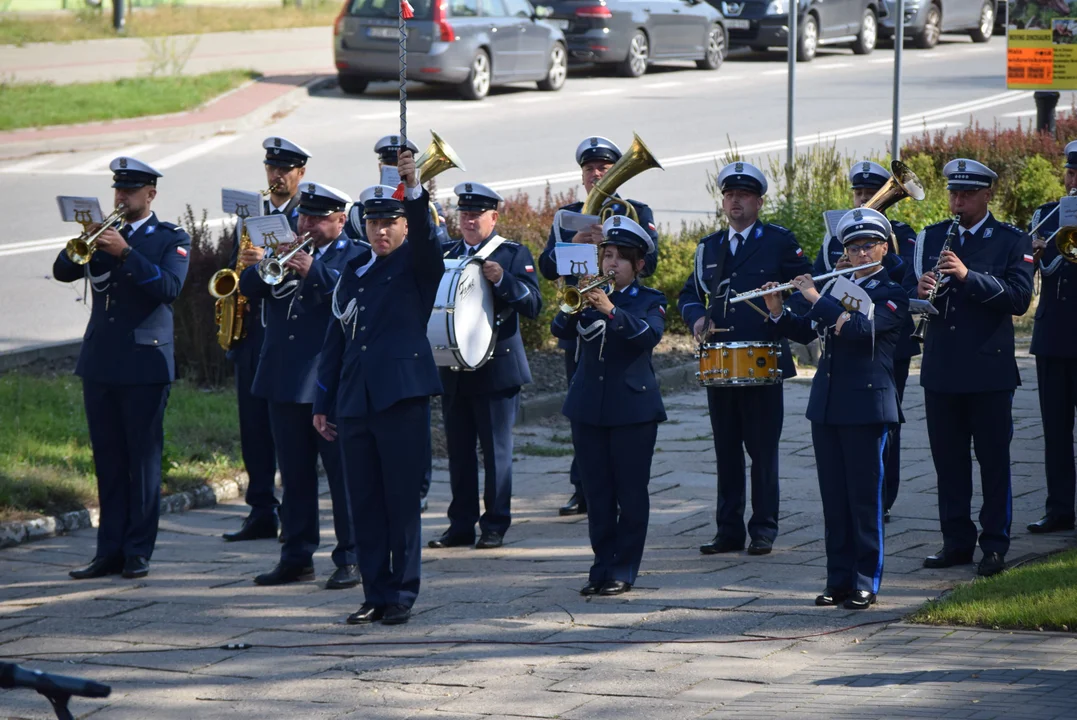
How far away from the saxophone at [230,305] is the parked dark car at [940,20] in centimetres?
2656

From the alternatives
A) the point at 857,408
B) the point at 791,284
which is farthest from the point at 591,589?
the point at 791,284

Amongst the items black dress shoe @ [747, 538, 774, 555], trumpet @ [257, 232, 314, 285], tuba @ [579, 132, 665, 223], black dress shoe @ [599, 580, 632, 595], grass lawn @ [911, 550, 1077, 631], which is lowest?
black dress shoe @ [747, 538, 774, 555]

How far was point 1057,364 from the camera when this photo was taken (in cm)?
953

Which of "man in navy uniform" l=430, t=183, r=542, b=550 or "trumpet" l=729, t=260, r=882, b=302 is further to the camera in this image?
"man in navy uniform" l=430, t=183, r=542, b=550

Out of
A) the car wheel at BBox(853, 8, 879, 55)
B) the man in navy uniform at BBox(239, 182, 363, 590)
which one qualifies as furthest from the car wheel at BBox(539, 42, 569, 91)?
the man in navy uniform at BBox(239, 182, 363, 590)

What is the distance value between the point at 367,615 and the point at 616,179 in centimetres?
319

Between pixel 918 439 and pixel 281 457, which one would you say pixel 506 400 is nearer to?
pixel 281 457

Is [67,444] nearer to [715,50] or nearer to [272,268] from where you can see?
[272,268]

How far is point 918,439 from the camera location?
39.3 feet

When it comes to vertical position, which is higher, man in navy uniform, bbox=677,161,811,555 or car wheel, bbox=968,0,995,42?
car wheel, bbox=968,0,995,42

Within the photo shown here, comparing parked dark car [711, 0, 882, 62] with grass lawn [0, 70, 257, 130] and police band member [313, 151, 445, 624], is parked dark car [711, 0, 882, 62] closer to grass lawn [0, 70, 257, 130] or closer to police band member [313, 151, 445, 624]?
grass lawn [0, 70, 257, 130]

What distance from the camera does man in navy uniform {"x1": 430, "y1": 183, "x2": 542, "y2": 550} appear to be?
373 inches

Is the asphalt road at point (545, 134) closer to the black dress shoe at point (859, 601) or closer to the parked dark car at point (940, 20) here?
the parked dark car at point (940, 20)

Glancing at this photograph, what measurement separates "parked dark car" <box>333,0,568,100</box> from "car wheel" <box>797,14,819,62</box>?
6630 mm
